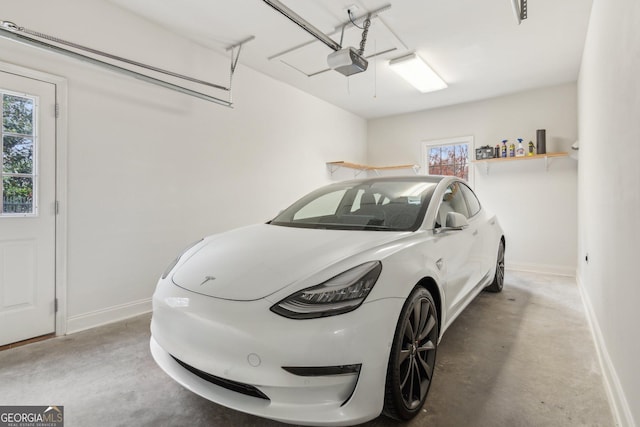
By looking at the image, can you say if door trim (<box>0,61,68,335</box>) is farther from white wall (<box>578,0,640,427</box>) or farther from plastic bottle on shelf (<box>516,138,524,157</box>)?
plastic bottle on shelf (<box>516,138,524,157</box>)

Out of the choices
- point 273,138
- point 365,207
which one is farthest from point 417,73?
point 365,207

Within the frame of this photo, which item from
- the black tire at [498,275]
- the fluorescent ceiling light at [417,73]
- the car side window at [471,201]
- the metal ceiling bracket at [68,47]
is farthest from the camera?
the fluorescent ceiling light at [417,73]

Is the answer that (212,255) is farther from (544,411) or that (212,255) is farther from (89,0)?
Result: (89,0)

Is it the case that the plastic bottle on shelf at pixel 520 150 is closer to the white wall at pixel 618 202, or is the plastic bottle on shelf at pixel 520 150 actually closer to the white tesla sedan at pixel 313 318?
the white wall at pixel 618 202

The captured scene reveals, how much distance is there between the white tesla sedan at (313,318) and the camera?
1.07 meters

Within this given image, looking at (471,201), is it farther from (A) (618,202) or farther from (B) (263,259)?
(B) (263,259)

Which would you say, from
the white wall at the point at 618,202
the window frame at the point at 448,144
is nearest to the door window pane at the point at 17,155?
the white wall at the point at 618,202

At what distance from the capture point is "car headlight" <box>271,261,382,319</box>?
111cm

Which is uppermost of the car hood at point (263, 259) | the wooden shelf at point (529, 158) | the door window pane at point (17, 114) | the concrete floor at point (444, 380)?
the wooden shelf at point (529, 158)

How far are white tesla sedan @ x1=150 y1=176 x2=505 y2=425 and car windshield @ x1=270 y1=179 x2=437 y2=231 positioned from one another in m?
0.02

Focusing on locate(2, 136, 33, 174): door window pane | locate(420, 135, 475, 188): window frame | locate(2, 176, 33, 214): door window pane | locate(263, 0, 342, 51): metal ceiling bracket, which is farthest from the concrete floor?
locate(420, 135, 475, 188): window frame

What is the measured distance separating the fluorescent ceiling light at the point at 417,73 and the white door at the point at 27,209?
3.26 m

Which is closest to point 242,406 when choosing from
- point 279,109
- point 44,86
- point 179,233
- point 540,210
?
point 179,233

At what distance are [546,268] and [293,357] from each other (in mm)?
4746
